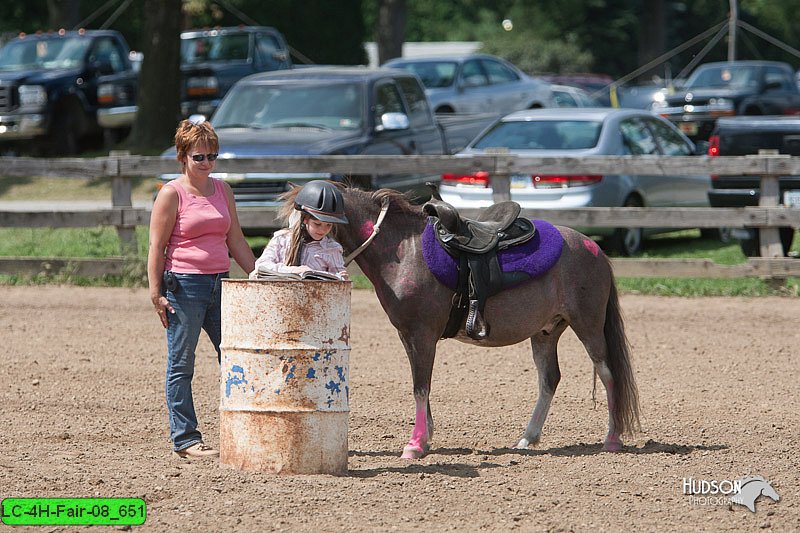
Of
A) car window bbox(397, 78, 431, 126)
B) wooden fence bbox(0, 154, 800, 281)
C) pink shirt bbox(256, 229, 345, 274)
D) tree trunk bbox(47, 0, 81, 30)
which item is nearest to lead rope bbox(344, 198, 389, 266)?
pink shirt bbox(256, 229, 345, 274)

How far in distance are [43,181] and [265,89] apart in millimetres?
8900

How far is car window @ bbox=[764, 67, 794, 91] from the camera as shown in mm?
27047

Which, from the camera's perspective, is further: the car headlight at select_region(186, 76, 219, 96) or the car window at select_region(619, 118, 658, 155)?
the car headlight at select_region(186, 76, 219, 96)

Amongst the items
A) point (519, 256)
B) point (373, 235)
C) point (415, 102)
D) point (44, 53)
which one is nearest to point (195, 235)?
point (373, 235)

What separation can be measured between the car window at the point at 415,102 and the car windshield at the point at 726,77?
13358 mm

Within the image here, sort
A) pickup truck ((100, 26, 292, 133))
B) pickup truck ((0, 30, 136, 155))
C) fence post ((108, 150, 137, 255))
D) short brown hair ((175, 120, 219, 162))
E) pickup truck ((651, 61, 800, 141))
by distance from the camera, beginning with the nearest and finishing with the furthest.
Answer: short brown hair ((175, 120, 219, 162)), fence post ((108, 150, 137, 255)), pickup truck ((0, 30, 136, 155)), pickup truck ((100, 26, 292, 133)), pickup truck ((651, 61, 800, 141))

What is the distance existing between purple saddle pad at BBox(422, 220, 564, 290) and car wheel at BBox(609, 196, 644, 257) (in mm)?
7513

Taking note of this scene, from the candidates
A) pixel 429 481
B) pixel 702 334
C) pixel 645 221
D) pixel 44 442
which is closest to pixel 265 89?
pixel 645 221

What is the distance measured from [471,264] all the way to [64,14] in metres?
31.8

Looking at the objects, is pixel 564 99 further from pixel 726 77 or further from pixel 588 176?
pixel 588 176

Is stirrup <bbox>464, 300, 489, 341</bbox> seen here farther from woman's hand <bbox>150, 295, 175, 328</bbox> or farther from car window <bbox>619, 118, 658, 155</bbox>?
car window <bbox>619, 118, 658, 155</bbox>

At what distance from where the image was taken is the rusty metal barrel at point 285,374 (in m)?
5.55

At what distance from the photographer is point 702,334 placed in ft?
33.7

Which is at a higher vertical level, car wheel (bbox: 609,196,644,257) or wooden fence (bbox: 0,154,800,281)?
wooden fence (bbox: 0,154,800,281)
